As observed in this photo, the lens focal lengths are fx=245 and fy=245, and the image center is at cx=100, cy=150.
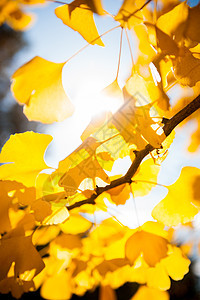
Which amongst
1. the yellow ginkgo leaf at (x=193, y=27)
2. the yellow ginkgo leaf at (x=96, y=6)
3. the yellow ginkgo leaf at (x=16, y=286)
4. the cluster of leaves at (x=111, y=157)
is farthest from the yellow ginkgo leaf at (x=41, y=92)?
the yellow ginkgo leaf at (x=16, y=286)

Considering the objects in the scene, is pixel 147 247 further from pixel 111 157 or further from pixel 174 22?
pixel 174 22

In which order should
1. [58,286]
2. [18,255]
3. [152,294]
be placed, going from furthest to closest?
[152,294]
[58,286]
[18,255]

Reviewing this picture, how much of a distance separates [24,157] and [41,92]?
17 cm

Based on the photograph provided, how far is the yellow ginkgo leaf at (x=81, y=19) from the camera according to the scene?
1.50ft

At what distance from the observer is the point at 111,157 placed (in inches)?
18.7

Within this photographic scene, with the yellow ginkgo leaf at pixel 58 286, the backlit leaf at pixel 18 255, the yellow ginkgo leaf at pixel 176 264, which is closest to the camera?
the backlit leaf at pixel 18 255

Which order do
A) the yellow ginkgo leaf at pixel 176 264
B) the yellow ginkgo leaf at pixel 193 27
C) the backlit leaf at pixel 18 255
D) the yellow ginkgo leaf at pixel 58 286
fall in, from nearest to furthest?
the yellow ginkgo leaf at pixel 193 27
the backlit leaf at pixel 18 255
the yellow ginkgo leaf at pixel 176 264
the yellow ginkgo leaf at pixel 58 286

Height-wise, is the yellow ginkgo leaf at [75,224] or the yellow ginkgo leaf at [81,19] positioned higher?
the yellow ginkgo leaf at [81,19]

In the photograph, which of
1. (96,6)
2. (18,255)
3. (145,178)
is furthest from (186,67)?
(18,255)

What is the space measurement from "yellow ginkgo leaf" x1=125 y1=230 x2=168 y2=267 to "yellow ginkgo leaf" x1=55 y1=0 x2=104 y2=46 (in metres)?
0.45

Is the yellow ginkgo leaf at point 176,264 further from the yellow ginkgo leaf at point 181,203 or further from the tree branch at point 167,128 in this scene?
the tree branch at point 167,128

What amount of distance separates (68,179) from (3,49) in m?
5.88

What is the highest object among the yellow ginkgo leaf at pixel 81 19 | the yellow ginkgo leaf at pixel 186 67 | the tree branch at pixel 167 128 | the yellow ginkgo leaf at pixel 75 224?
the yellow ginkgo leaf at pixel 81 19

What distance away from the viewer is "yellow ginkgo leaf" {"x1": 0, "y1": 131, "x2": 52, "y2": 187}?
1.81ft
